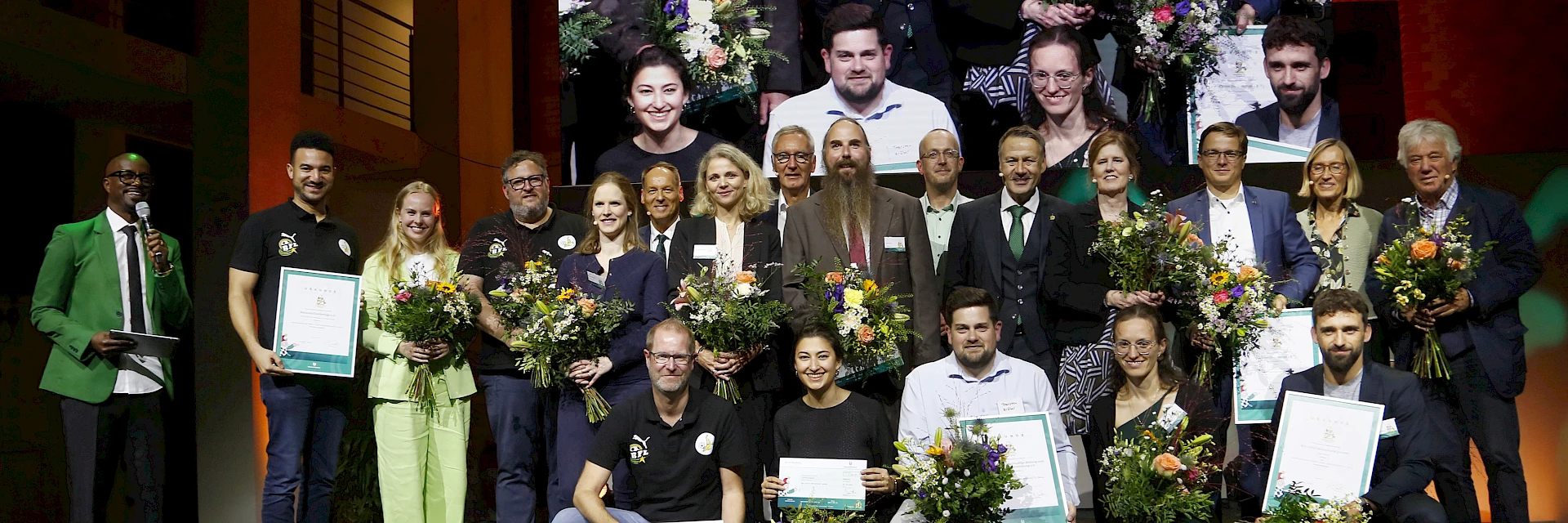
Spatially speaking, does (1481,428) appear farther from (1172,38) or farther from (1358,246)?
(1172,38)

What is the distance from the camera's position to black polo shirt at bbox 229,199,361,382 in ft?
15.9

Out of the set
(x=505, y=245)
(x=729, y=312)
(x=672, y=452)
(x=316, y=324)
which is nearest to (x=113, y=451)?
(x=316, y=324)

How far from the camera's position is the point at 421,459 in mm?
4891

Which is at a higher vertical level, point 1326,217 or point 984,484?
point 1326,217

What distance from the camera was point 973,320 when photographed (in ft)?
14.8

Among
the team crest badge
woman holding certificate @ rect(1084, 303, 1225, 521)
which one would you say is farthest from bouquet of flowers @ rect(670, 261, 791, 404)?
the team crest badge

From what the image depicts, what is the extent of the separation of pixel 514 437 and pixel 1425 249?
391 cm

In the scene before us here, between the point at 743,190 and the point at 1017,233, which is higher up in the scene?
the point at 743,190

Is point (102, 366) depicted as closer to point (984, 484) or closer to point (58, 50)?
point (58, 50)

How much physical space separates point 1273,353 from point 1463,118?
10.4ft

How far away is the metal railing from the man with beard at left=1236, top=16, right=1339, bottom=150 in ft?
19.5

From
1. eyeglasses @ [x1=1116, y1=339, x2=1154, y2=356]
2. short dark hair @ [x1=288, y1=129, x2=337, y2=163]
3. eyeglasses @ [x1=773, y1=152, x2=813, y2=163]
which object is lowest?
eyeglasses @ [x1=1116, y1=339, x2=1154, y2=356]

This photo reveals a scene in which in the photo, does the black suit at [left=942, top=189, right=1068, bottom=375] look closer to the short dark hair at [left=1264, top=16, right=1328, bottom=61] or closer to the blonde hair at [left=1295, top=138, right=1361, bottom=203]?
the blonde hair at [left=1295, top=138, right=1361, bottom=203]

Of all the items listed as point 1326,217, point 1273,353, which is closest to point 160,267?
point 1273,353
